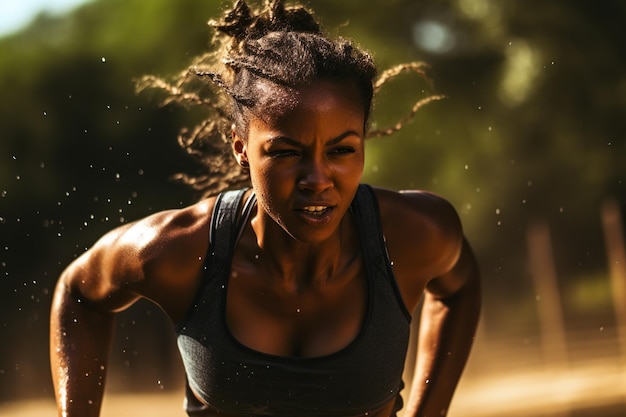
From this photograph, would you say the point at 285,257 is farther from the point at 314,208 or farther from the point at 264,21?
the point at 264,21

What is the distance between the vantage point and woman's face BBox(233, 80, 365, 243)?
7.41ft

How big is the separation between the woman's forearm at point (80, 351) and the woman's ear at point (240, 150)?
0.56m

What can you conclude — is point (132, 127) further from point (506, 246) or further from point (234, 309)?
point (234, 309)

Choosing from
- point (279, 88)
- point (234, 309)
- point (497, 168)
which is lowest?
point (234, 309)

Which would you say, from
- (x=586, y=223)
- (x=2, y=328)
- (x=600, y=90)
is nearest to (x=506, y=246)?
(x=586, y=223)

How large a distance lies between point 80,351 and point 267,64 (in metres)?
0.88

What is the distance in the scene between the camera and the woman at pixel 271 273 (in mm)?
2383

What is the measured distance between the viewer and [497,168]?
31.3 feet

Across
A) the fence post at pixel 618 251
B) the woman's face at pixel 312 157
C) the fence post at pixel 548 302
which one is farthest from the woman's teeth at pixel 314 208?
the fence post at pixel 548 302

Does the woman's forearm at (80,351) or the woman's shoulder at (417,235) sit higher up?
the woman's shoulder at (417,235)

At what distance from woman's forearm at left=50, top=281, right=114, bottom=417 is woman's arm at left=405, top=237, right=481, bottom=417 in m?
0.83

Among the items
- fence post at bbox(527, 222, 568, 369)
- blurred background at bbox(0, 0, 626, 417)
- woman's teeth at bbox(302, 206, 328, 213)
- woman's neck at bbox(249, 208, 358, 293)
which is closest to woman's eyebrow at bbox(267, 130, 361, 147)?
woman's teeth at bbox(302, 206, 328, 213)

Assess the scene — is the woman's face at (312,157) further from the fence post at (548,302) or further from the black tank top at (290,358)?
the fence post at (548,302)

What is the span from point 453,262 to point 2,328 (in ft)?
21.6
